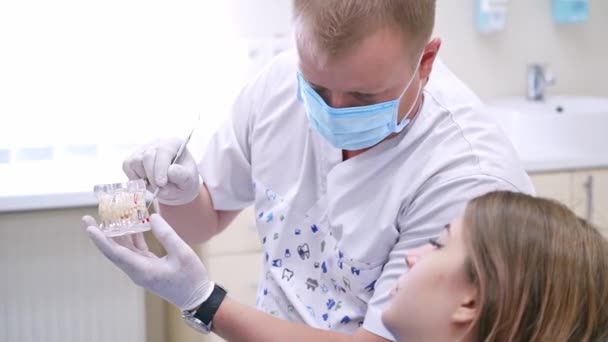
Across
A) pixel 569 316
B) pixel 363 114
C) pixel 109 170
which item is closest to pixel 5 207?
pixel 109 170

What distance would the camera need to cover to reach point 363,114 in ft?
4.01

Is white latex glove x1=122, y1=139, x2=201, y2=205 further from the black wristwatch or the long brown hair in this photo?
the long brown hair

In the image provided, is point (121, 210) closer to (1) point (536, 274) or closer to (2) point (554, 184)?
(1) point (536, 274)

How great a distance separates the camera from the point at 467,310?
1068 millimetres

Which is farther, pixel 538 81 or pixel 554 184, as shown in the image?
pixel 538 81

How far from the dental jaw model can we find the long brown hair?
55cm

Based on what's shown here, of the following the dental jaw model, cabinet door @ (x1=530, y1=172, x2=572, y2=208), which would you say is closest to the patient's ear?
the dental jaw model

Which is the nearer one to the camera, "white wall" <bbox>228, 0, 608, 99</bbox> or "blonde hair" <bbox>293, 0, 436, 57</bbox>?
"blonde hair" <bbox>293, 0, 436, 57</bbox>

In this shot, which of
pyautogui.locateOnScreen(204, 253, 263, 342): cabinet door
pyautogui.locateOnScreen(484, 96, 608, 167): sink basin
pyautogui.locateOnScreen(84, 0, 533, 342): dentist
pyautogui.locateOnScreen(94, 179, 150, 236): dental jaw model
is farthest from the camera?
pyautogui.locateOnScreen(484, 96, 608, 167): sink basin

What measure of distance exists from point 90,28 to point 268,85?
1.23 m

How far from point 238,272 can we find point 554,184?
1.04 meters

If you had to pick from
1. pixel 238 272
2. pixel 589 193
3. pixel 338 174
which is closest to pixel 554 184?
pixel 589 193

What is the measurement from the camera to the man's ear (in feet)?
4.04

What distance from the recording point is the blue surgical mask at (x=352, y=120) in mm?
1221
